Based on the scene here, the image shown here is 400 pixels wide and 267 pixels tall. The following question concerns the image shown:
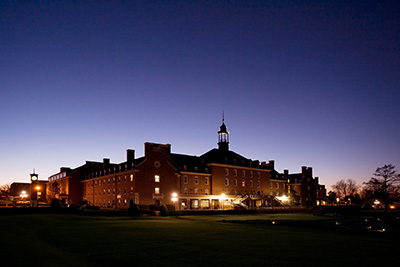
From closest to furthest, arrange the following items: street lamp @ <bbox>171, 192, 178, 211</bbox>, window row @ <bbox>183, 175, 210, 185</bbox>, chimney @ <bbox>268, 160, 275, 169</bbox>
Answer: street lamp @ <bbox>171, 192, 178, 211</bbox> → window row @ <bbox>183, 175, 210, 185</bbox> → chimney @ <bbox>268, 160, 275, 169</bbox>

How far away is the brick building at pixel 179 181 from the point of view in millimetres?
74938

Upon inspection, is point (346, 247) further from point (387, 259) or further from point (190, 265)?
point (190, 265)

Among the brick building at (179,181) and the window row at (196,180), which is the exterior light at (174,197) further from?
the window row at (196,180)

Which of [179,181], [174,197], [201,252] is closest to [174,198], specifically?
[174,197]

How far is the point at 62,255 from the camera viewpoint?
15656 millimetres

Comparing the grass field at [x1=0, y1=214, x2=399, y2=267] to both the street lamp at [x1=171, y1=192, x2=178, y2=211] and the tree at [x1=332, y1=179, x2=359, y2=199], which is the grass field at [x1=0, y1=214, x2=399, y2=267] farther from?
the tree at [x1=332, y1=179, x2=359, y2=199]

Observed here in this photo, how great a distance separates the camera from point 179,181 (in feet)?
266

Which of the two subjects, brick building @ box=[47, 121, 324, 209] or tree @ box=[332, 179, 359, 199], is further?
tree @ box=[332, 179, 359, 199]

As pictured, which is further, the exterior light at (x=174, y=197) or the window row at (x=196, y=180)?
the window row at (x=196, y=180)

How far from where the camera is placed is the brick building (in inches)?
2950

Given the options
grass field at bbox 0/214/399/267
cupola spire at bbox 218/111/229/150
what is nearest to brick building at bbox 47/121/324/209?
cupola spire at bbox 218/111/229/150

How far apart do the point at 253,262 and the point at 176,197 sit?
6207 cm

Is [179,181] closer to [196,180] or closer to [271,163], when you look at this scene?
[196,180]

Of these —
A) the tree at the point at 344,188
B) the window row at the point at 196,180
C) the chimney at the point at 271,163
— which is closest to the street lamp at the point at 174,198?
the window row at the point at 196,180
